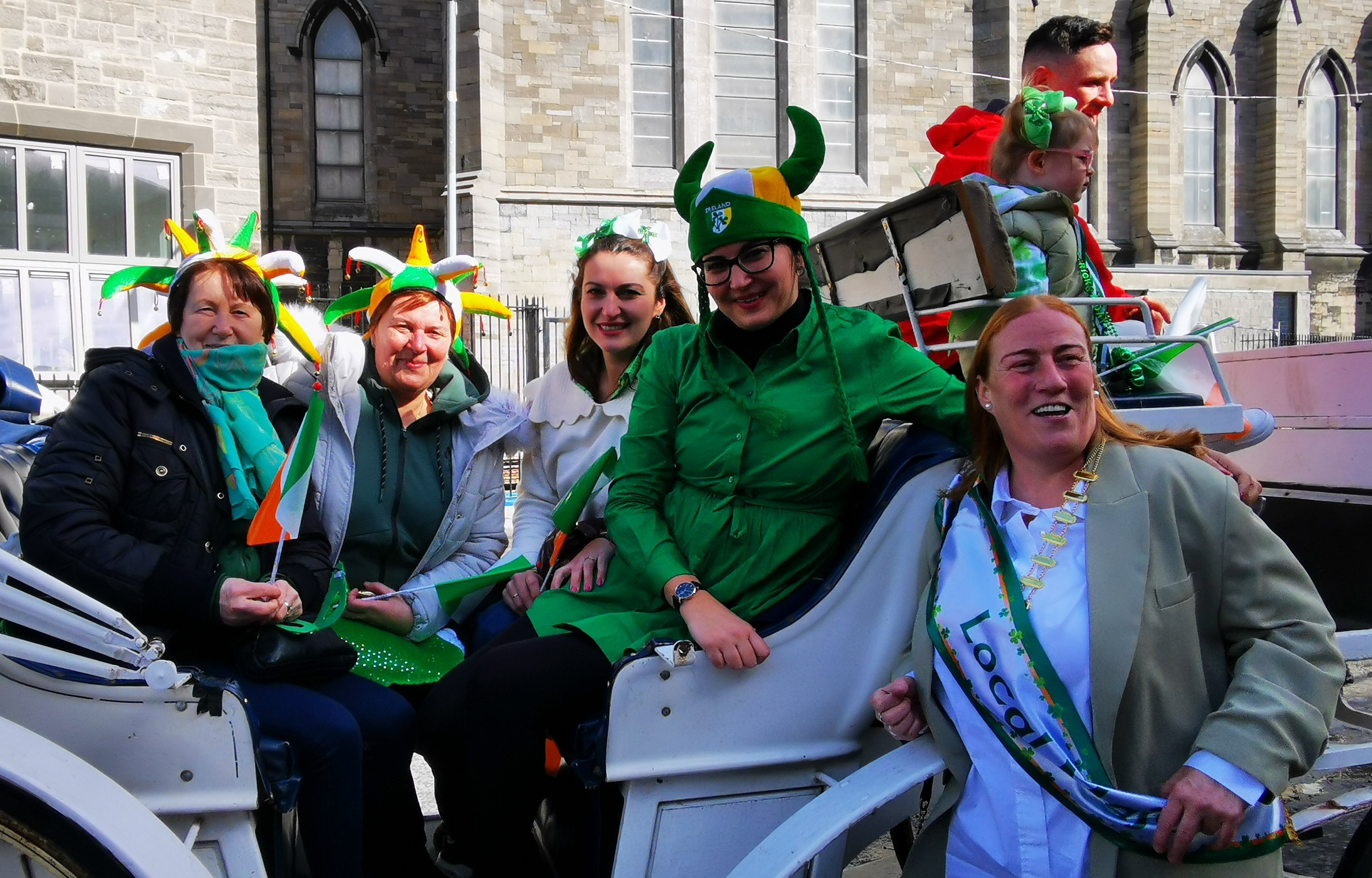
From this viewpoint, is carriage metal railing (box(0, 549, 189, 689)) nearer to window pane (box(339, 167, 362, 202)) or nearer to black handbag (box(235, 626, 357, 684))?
black handbag (box(235, 626, 357, 684))

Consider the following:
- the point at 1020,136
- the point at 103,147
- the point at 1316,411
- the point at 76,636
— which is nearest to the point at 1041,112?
the point at 1020,136

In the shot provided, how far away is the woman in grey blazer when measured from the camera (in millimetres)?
1674

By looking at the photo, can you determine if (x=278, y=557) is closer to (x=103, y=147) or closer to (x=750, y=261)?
(x=750, y=261)

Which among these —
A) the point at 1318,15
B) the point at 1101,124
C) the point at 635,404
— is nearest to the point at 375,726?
the point at 635,404

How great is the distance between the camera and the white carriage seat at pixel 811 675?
2031 millimetres

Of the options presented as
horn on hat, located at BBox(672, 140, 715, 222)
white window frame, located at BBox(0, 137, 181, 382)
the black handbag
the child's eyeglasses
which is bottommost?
the black handbag

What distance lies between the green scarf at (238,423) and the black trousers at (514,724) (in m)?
0.67

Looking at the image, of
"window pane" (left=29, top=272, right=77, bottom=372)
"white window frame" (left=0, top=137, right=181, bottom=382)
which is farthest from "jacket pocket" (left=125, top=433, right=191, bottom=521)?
"window pane" (left=29, top=272, right=77, bottom=372)

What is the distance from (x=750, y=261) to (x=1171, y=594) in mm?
1122

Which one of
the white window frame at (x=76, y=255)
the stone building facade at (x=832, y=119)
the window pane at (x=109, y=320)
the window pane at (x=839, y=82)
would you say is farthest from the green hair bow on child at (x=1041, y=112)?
the window pane at (x=839, y=82)

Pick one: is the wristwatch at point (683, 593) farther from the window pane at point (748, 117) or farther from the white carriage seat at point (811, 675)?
the window pane at point (748, 117)

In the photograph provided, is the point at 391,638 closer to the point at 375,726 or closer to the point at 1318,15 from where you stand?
the point at 375,726

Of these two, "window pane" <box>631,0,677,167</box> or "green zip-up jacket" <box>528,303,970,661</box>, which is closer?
"green zip-up jacket" <box>528,303,970,661</box>

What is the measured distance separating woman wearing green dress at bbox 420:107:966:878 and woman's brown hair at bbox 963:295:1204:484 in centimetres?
23
